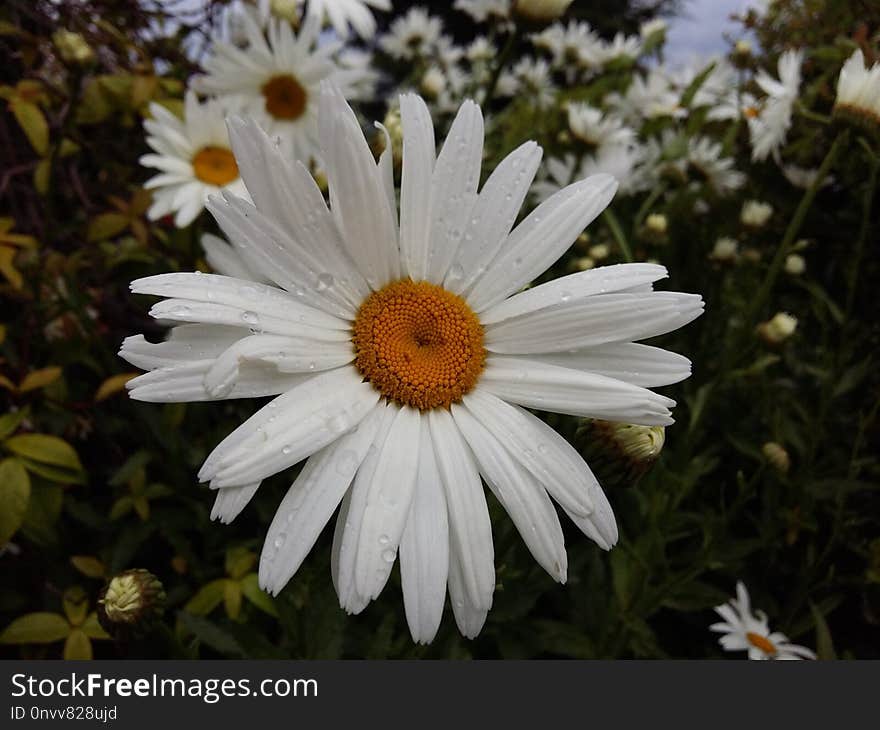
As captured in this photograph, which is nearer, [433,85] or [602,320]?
[602,320]

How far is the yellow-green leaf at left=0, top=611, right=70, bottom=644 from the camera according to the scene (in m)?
1.15

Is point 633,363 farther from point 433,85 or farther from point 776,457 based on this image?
point 433,85

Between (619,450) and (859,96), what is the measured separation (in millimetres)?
883

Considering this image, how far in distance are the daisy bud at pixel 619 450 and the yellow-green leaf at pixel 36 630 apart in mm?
888

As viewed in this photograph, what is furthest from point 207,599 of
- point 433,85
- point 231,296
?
point 433,85

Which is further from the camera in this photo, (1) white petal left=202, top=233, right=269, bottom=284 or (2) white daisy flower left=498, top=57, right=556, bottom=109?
(2) white daisy flower left=498, top=57, right=556, bottom=109

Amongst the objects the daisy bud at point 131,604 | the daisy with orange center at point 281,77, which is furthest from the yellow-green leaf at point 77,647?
the daisy with orange center at point 281,77

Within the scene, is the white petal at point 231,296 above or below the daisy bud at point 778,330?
below

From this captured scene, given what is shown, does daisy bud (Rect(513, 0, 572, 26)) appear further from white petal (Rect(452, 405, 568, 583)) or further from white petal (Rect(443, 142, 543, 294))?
white petal (Rect(452, 405, 568, 583))

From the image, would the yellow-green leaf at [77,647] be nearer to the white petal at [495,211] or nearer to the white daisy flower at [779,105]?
the white petal at [495,211]

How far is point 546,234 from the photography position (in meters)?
0.85

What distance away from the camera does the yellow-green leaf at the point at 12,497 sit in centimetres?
110

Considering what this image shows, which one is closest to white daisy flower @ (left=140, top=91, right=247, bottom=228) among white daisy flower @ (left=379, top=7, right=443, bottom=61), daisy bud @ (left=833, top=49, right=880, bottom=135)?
daisy bud @ (left=833, top=49, right=880, bottom=135)

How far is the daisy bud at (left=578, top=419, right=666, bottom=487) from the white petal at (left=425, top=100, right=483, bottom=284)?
28 cm
